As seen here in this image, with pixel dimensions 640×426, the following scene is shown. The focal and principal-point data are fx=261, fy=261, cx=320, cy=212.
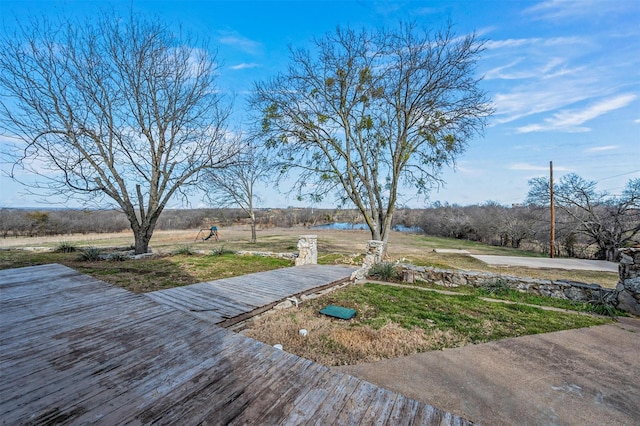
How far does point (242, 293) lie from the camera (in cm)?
505

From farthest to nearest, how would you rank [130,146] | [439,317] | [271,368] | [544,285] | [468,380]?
[130,146], [544,285], [439,317], [468,380], [271,368]

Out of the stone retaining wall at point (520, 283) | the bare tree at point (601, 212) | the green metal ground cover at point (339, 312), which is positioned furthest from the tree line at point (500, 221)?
the green metal ground cover at point (339, 312)

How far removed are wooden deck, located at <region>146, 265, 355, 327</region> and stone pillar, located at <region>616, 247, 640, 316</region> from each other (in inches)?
220

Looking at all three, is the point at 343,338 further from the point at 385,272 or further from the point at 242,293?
the point at 385,272

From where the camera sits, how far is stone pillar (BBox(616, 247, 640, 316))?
16.6ft

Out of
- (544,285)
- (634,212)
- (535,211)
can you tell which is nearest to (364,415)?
(544,285)

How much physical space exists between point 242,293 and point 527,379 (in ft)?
14.4

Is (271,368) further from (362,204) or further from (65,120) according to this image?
(65,120)

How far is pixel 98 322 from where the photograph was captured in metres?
2.85

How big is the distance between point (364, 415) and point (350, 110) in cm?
1047

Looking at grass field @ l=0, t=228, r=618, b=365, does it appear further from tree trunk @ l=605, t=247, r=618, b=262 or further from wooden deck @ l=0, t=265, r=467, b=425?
tree trunk @ l=605, t=247, r=618, b=262

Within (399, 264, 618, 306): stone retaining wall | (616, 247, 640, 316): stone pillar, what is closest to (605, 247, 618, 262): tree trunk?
(399, 264, 618, 306): stone retaining wall

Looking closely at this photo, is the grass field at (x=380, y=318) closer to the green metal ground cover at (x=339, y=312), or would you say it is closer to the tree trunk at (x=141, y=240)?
the green metal ground cover at (x=339, y=312)

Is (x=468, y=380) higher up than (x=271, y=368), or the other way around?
(x=271, y=368)
